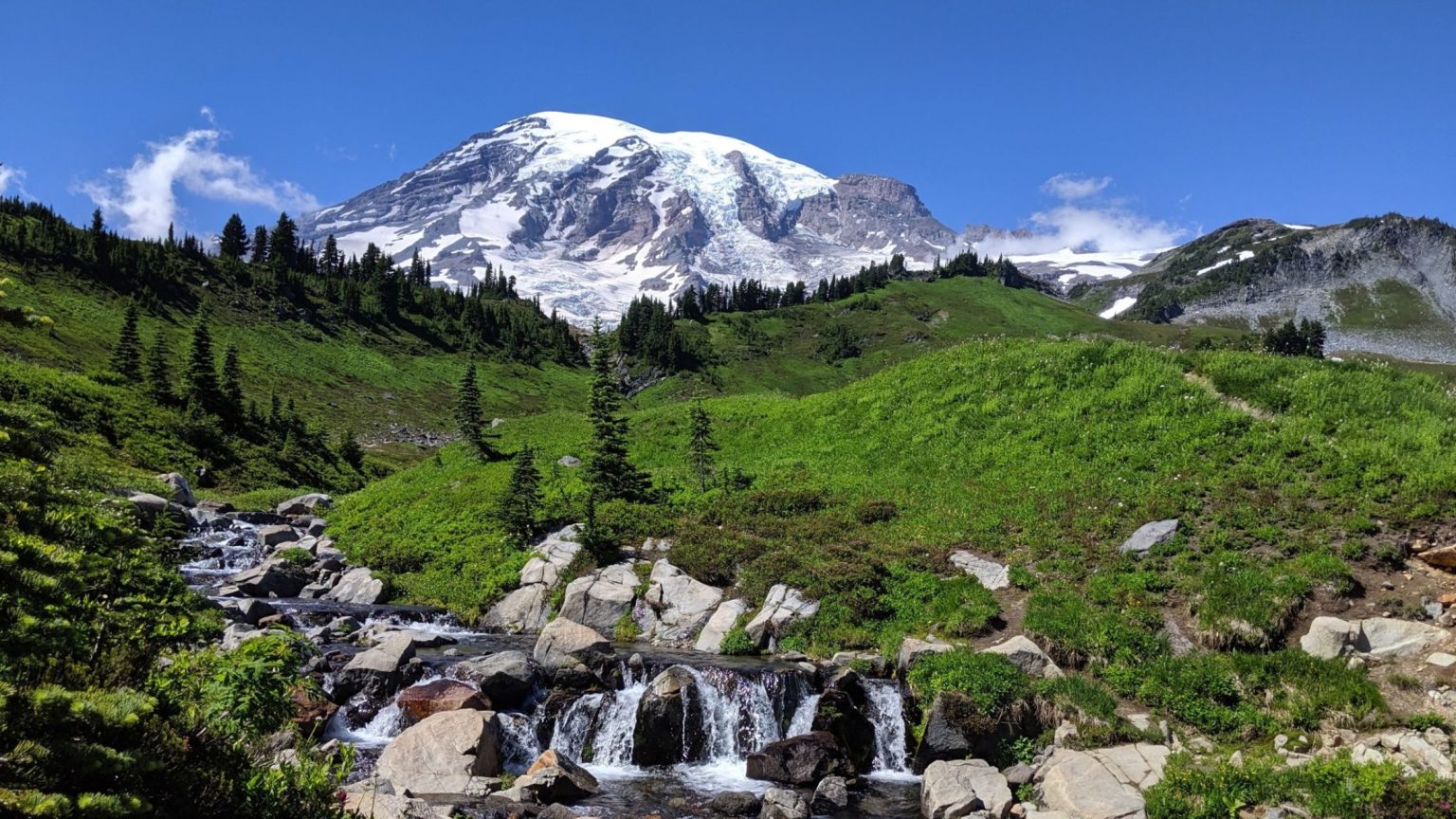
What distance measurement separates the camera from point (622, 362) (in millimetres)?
153125

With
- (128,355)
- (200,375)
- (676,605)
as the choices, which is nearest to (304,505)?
(200,375)

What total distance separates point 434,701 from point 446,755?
2610 millimetres

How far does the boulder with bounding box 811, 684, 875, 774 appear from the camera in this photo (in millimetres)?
15750

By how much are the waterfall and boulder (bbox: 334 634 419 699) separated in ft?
38.9

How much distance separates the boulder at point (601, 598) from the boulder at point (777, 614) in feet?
16.2

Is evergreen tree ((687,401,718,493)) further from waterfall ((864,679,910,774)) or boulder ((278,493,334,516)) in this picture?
boulder ((278,493,334,516))

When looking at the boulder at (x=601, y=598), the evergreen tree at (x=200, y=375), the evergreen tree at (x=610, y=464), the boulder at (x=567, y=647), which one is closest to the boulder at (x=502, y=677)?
the boulder at (x=567, y=647)

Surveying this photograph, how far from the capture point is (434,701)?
54.7 feet

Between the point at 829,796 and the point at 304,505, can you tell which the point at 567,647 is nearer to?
the point at 829,796

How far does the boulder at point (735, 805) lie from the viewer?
44.2 feet

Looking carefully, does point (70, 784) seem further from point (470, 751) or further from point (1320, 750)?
point (1320, 750)

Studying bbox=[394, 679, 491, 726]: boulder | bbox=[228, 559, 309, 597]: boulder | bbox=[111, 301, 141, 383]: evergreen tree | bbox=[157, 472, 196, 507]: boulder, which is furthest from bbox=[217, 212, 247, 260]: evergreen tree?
bbox=[394, 679, 491, 726]: boulder

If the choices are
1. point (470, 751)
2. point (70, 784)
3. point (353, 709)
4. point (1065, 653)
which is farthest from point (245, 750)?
point (1065, 653)

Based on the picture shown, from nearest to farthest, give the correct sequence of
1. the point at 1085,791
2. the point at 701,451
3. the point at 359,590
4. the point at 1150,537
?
1. the point at 1085,791
2. the point at 1150,537
3. the point at 359,590
4. the point at 701,451
